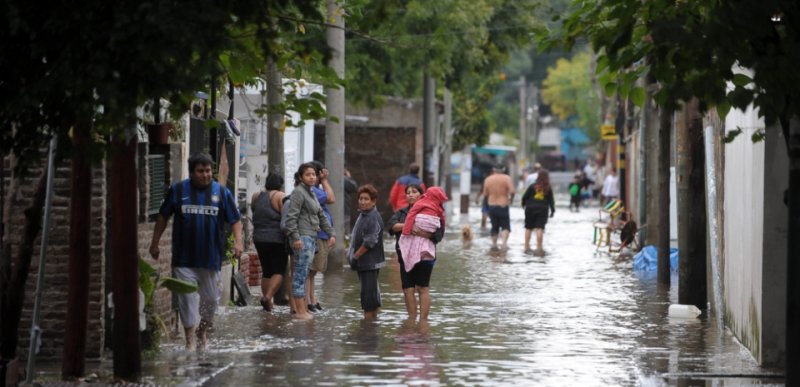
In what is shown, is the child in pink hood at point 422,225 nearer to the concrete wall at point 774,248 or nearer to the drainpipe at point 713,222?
the drainpipe at point 713,222

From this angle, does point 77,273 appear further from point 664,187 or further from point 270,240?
point 664,187

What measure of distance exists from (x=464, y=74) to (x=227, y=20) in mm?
30312

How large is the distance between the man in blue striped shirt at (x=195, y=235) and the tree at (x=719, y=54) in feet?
13.0

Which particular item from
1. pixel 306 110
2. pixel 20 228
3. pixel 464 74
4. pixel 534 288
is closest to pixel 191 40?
pixel 306 110

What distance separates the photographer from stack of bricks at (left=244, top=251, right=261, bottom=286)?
2010 cm

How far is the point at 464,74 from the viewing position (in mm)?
38594

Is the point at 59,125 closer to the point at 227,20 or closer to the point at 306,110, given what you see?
the point at 227,20

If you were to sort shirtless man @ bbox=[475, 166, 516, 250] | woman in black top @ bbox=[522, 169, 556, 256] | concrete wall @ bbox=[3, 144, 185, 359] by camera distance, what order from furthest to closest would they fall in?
shirtless man @ bbox=[475, 166, 516, 250] < woman in black top @ bbox=[522, 169, 556, 256] < concrete wall @ bbox=[3, 144, 185, 359]

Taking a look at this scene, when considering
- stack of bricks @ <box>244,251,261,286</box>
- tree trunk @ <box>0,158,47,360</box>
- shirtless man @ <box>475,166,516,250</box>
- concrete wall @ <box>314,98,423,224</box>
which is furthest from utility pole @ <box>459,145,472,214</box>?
tree trunk @ <box>0,158,47,360</box>

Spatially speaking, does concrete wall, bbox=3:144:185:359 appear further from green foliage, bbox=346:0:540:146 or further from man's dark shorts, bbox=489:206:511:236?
green foliage, bbox=346:0:540:146

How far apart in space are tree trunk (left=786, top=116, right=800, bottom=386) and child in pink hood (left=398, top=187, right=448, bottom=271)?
654 centimetres

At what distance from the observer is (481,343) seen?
13.9 metres

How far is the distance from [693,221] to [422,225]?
319cm

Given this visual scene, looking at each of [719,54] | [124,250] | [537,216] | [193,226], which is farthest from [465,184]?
[719,54]
